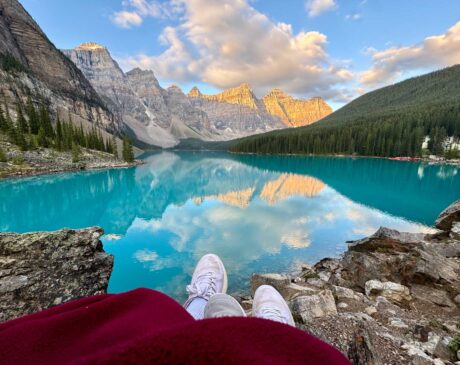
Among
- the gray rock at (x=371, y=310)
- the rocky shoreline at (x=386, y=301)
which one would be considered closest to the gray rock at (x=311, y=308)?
the rocky shoreline at (x=386, y=301)

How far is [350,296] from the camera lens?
585 cm

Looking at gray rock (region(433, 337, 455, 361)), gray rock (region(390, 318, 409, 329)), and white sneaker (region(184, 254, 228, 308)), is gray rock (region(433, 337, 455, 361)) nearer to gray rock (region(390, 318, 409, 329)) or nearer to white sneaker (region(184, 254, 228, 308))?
gray rock (region(390, 318, 409, 329))

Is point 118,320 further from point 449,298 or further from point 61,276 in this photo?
point 449,298

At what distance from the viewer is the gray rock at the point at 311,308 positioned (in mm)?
4125

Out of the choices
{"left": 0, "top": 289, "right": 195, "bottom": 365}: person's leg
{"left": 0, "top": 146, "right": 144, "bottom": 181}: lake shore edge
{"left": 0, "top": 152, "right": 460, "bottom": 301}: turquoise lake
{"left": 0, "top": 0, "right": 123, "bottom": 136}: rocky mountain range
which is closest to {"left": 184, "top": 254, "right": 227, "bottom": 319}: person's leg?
{"left": 0, "top": 289, "right": 195, "bottom": 365}: person's leg

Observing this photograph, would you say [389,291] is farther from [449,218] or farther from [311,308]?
[449,218]

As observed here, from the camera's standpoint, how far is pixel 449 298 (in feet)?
18.8

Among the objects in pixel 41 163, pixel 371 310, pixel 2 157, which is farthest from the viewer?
pixel 41 163

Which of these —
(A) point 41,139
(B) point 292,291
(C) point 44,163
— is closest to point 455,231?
(B) point 292,291

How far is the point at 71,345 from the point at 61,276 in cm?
298

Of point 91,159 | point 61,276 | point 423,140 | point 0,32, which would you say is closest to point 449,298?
point 61,276

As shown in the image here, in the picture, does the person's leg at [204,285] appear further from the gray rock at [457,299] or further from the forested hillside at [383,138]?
the forested hillside at [383,138]

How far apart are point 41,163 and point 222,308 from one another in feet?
180

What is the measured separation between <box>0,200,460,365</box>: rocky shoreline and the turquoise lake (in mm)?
4297
